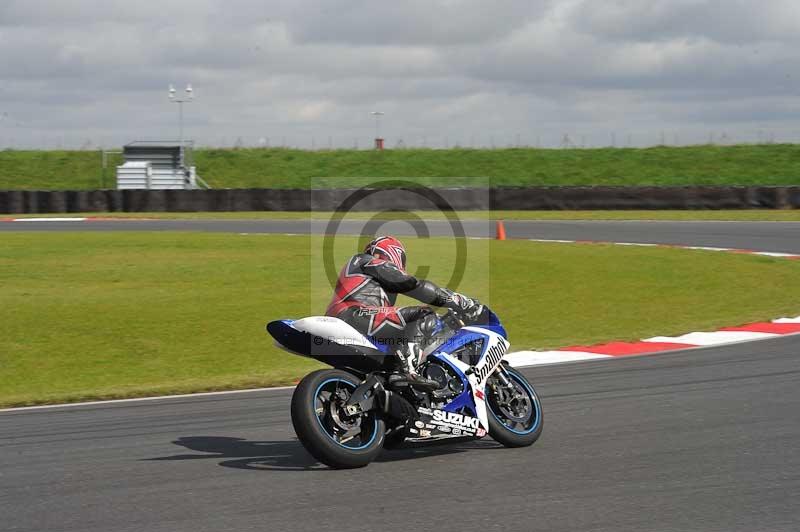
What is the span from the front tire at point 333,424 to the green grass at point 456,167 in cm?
4188

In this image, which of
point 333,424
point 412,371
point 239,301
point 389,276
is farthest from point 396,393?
point 239,301

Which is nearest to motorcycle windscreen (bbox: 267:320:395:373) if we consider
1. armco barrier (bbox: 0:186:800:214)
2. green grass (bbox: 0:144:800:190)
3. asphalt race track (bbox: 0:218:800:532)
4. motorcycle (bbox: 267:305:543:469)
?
motorcycle (bbox: 267:305:543:469)

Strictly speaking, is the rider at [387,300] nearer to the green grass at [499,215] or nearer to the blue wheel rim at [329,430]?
the blue wheel rim at [329,430]

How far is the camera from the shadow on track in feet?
20.9

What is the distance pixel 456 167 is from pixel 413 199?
1813 centimetres

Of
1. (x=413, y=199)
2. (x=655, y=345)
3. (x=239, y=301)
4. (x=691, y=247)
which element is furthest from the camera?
(x=413, y=199)

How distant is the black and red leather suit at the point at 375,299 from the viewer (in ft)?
21.0

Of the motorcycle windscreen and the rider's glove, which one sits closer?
the motorcycle windscreen

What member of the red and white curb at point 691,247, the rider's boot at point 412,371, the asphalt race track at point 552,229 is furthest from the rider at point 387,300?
the asphalt race track at point 552,229

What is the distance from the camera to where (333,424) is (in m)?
6.22

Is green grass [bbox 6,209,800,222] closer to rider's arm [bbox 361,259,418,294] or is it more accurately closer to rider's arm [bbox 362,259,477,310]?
rider's arm [bbox 362,259,477,310]

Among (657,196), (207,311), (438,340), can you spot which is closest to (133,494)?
(438,340)

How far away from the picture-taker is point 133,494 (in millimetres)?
5641

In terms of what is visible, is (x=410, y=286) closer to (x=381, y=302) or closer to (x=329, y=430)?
(x=381, y=302)
